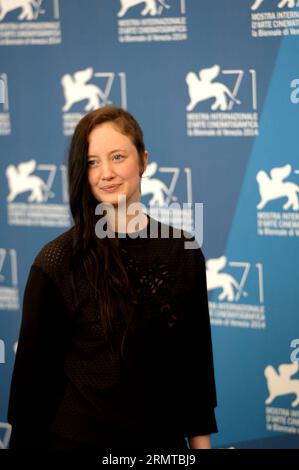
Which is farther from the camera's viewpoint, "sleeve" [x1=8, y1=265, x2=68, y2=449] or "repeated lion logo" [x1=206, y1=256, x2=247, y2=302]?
"repeated lion logo" [x1=206, y1=256, x2=247, y2=302]

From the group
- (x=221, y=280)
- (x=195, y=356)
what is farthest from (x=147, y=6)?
(x=195, y=356)

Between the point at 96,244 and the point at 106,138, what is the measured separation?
0.24m

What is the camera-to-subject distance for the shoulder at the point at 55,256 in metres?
1.61

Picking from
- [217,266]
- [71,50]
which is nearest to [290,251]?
[217,266]

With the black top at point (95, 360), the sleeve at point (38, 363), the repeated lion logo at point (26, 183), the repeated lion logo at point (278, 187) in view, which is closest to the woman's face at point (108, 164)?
the black top at point (95, 360)

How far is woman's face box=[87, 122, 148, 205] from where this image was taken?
5.45 feet

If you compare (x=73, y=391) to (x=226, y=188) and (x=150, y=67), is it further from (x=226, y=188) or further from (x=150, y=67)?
(x=150, y=67)

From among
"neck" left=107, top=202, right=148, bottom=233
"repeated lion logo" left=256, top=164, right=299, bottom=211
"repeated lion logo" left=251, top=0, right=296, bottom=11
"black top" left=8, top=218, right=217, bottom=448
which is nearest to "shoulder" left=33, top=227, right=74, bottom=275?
"black top" left=8, top=218, right=217, bottom=448

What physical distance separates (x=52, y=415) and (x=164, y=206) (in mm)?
1634

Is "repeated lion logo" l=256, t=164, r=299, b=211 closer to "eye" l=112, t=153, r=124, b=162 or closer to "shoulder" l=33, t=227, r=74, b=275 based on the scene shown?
"eye" l=112, t=153, r=124, b=162

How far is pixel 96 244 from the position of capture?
1.66 metres

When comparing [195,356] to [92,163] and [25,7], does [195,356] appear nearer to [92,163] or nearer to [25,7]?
[92,163]

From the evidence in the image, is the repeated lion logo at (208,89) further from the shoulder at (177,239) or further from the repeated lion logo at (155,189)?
the shoulder at (177,239)
